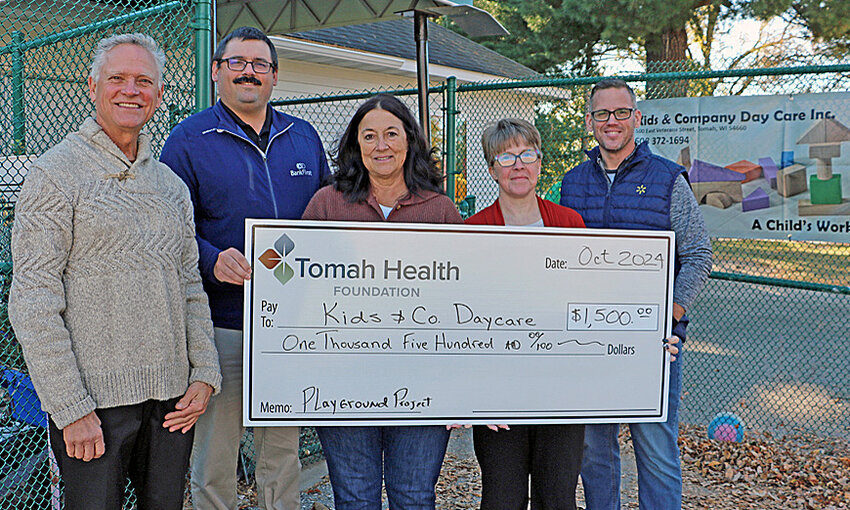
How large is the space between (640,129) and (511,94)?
6.34 m

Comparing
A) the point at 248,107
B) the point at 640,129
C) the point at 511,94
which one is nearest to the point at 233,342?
the point at 248,107

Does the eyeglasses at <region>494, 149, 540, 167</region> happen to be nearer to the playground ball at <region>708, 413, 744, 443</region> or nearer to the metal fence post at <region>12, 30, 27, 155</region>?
the metal fence post at <region>12, 30, 27, 155</region>

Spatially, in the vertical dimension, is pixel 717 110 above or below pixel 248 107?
above

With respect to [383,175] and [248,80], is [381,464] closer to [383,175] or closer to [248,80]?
[383,175]

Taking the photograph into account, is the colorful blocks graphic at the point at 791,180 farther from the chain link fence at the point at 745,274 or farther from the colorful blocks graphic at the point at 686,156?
the colorful blocks graphic at the point at 686,156

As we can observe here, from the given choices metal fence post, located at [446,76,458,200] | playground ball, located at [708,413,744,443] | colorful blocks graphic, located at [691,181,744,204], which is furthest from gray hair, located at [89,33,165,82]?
playground ball, located at [708,413,744,443]

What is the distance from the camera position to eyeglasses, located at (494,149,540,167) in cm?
298

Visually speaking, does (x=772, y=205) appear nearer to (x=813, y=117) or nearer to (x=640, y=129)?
(x=813, y=117)

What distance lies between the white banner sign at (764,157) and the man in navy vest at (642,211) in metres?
2.11

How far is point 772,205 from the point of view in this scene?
5.11 meters

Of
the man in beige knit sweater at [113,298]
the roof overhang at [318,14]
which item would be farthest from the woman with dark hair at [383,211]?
the roof overhang at [318,14]

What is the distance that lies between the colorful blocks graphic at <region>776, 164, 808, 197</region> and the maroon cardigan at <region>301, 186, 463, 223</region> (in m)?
3.08

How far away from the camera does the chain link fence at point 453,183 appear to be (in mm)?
3584

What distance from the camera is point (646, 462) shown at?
343 centimetres
